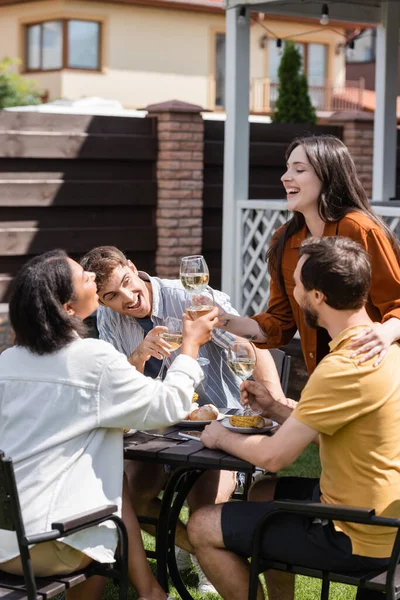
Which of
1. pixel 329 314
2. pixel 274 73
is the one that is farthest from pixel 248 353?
pixel 274 73

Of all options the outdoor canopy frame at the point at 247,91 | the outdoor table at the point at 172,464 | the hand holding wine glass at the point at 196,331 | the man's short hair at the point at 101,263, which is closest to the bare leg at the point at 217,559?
the outdoor table at the point at 172,464

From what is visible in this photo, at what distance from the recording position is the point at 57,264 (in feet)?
10.8

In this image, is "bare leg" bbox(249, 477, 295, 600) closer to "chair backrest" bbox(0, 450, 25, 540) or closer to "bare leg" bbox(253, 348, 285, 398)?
"bare leg" bbox(253, 348, 285, 398)

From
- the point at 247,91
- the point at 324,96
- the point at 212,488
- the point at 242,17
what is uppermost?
the point at 324,96

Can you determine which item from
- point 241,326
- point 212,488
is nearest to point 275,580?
point 212,488

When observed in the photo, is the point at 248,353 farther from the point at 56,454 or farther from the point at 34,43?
the point at 34,43

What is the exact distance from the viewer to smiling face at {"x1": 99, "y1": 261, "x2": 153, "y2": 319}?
4195mm

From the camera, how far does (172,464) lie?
3.55 metres

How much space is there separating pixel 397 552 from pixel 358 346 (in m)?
0.59

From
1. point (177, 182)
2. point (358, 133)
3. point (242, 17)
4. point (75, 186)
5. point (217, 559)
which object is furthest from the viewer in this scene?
point (358, 133)

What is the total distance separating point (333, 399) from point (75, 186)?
619 centimetres

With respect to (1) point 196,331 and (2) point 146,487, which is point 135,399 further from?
(2) point 146,487

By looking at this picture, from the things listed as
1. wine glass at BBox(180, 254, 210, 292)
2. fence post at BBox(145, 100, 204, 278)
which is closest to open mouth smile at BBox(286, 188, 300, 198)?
wine glass at BBox(180, 254, 210, 292)

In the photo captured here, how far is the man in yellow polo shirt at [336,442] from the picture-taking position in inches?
121
